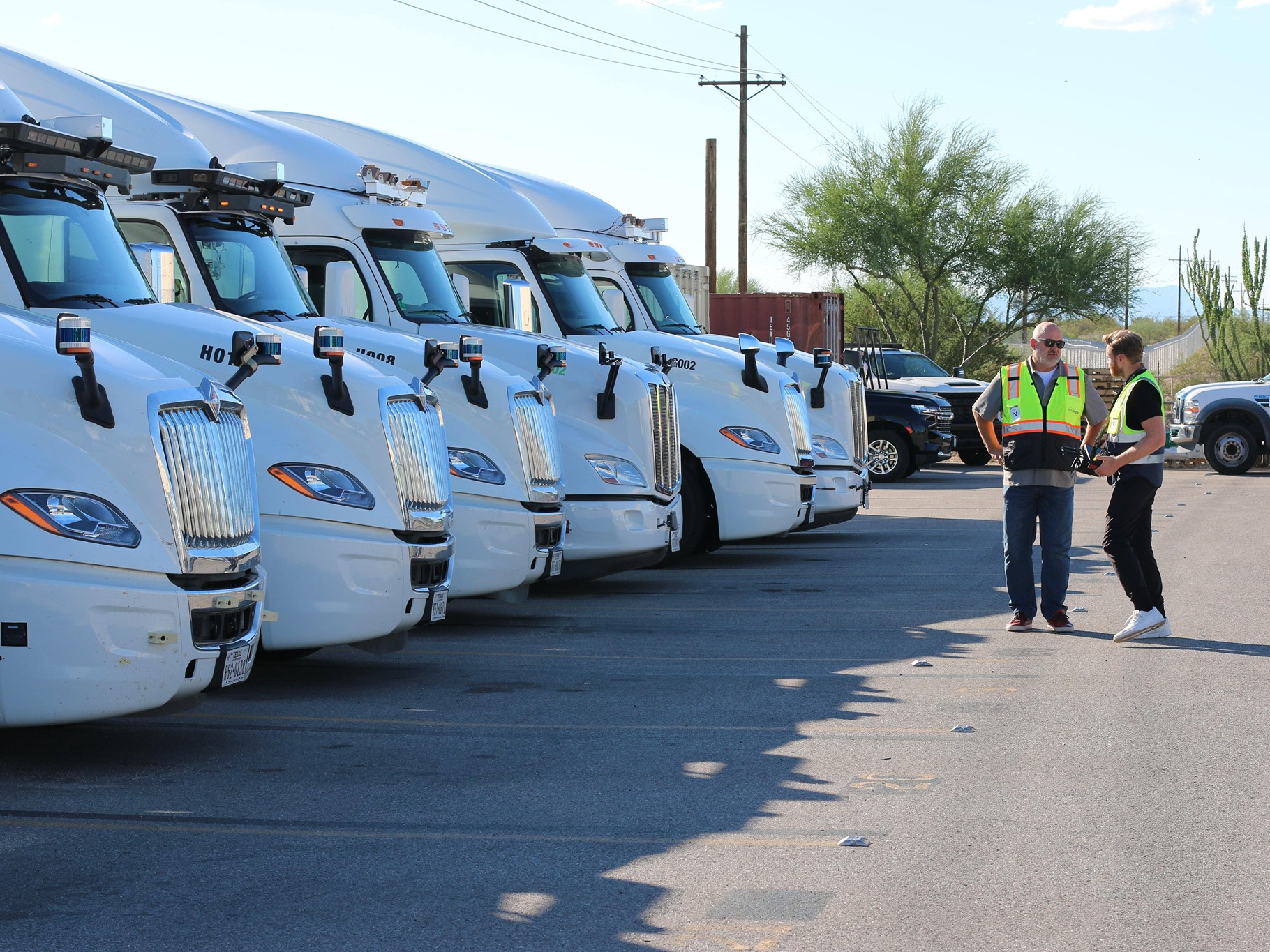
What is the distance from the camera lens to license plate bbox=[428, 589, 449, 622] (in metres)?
8.96

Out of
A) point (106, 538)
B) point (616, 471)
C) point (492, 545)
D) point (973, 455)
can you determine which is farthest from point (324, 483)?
point (973, 455)

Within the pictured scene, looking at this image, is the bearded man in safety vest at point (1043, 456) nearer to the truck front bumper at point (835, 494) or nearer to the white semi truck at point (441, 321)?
the white semi truck at point (441, 321)

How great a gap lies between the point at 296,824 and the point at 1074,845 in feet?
9.46

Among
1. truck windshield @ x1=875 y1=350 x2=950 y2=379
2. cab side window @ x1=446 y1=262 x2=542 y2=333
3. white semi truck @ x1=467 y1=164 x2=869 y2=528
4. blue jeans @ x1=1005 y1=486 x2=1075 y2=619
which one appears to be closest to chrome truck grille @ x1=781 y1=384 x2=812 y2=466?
white semi truck @ x1=467 y1=164 x2=869 y2=528

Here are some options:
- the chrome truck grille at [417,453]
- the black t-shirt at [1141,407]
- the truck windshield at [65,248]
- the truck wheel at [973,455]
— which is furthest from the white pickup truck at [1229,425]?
the truck windshield at [65,248]

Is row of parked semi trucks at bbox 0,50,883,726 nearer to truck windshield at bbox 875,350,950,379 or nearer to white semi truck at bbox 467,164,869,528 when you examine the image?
white semi truck at bbox 467,164,869,528

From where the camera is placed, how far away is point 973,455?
30828 mm

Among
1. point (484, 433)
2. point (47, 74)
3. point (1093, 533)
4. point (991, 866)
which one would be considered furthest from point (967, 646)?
point (1093, 533)

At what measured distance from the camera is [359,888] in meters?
5.48

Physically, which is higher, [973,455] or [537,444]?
[537,444]

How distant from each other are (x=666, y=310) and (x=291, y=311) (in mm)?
6637

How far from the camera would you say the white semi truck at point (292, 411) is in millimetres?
8289

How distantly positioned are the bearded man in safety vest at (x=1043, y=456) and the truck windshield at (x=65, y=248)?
540 cm

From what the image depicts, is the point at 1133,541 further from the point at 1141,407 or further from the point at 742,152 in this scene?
the point at 742,152
